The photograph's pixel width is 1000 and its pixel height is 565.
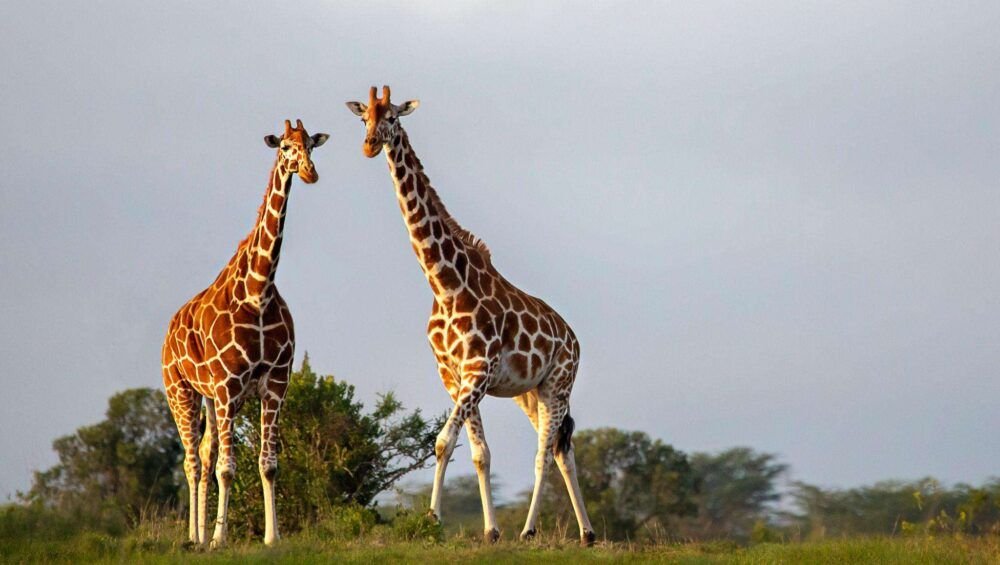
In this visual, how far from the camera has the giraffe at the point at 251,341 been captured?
693 inches

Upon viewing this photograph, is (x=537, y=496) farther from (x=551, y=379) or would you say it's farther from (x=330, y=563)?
(x=330, y=563)

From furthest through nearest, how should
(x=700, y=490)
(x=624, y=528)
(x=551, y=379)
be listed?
1. (x=700, y=490)
2. (x=624, y=528)
3. (x=551, y=379)

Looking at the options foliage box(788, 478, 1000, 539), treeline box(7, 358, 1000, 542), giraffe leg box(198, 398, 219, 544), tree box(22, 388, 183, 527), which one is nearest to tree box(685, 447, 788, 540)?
treeline box(7, 358, 1000, 542)

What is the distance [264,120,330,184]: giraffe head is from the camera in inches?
688

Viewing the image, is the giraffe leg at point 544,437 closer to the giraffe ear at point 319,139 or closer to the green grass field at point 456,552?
the green grass field at point 456,552

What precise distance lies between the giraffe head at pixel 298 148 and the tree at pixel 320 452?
5736 mm

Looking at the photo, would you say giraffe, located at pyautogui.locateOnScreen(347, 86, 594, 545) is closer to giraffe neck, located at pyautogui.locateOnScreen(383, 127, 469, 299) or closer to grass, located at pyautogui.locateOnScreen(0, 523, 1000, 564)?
giraffe neck, located at pyautogui.locateOnScreen(383, 127, 469, 299)

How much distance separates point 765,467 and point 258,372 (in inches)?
1062

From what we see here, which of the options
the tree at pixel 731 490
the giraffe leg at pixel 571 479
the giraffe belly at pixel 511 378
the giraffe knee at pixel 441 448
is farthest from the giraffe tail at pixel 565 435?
the tree at pixel 731 490

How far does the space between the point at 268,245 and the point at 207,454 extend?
120 inches

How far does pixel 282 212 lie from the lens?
58.9 feet

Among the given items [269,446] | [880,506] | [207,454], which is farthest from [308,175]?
[880,506]

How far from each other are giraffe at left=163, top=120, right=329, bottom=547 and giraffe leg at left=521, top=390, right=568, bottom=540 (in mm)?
3566

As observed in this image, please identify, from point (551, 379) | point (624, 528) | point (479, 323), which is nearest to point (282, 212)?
point (479, 323)
